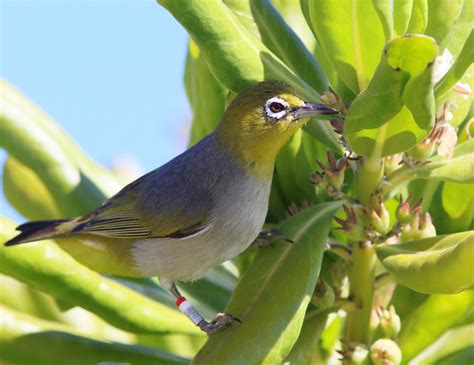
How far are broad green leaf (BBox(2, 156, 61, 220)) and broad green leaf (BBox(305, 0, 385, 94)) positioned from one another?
79.7 inches

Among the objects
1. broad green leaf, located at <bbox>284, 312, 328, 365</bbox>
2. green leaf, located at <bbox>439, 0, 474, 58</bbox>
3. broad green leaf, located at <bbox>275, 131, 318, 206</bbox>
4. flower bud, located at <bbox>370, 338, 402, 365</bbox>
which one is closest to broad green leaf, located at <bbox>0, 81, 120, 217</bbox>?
broad green leaf, located at <bbox>275, 131, 318, 206</bbox>

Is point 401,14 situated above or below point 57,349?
above

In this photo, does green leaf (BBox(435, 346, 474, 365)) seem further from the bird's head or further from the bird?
the bird's head

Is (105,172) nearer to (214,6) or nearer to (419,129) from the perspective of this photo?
(214,6)

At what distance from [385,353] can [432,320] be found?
493mm

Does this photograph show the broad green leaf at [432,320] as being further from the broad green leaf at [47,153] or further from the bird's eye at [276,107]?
the broad green leaf at [47,153]

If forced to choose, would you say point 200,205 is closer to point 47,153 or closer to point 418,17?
point 47,153

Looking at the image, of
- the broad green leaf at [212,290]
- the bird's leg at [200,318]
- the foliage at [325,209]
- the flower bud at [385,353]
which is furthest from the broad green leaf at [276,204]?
the flower bud at [385,353]

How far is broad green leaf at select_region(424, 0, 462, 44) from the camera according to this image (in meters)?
3.72

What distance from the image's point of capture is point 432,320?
4160 mm

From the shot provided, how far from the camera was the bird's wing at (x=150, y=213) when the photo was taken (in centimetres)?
474

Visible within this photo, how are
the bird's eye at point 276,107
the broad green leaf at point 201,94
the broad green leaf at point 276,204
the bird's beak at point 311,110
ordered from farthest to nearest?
the broad green leaf at point 276,204
the broad green leaf at point 201,94
the bird's eye at point 276,107
the bird's beak at point 311,110

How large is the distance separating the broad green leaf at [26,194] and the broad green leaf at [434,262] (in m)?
2.14

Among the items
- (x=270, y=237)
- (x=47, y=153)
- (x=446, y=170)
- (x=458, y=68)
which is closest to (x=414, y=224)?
(x=446, y=170)
